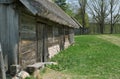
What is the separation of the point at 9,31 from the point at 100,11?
56.6m

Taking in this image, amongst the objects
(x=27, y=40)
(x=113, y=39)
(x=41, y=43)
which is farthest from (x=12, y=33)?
(x=113, y=39)

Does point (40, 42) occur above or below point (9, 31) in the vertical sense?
below

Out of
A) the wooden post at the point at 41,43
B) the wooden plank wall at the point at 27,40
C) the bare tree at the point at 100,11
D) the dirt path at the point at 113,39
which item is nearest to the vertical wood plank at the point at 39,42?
the wooden post at the point at 41,43

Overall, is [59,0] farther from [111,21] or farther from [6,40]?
[6,40]

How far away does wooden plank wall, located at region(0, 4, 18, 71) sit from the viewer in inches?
299

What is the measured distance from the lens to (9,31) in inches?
301

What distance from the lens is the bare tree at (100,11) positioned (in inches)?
2431

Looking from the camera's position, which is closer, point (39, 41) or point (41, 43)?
point (39, 41)

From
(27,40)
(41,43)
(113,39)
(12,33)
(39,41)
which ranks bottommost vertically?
(113,39)

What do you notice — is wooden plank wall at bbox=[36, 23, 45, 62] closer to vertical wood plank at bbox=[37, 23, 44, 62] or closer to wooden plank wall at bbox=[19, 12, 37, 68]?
vertical wood plank at bbox=[37, 23, 44, 62]

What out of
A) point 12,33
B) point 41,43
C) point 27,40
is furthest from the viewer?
point 41,43

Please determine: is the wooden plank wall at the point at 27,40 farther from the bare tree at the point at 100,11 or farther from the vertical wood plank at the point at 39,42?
the bare tree at the point at 100,11

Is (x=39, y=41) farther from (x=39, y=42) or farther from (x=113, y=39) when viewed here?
(x=113, y=39)

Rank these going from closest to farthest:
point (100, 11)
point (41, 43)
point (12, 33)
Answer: point (12, 33) < point (41, 43) < point (100, 11)
